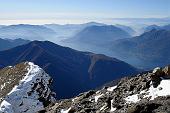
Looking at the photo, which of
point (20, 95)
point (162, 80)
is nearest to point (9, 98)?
point (20, 95)

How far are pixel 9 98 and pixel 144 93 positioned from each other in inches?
2424

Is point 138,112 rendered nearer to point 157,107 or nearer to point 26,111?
point 157,107

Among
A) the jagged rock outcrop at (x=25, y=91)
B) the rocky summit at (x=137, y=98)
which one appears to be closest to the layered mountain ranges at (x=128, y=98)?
the rocky summit at (x=137, y=98)

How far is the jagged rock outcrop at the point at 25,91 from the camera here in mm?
94438

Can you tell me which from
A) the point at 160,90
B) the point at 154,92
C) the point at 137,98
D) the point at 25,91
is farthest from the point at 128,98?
the point at 25,91

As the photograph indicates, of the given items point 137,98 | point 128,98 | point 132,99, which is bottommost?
point 128,98

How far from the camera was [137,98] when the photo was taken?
40.2m

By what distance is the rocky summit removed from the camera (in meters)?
33.3

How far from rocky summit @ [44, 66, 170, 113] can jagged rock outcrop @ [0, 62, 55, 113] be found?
144ft

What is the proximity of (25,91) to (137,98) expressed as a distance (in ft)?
210

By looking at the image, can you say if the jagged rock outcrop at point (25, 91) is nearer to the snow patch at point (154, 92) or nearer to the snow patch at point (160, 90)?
the snow patch at point (154, 92)

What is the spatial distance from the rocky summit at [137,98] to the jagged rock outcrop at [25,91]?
44.0 metres

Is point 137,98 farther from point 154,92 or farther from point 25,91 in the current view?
point 25,91

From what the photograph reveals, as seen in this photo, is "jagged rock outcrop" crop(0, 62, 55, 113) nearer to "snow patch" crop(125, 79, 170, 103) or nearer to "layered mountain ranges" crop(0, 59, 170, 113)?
"layered mountain ranges" crop(0, 59, 170, 113)
